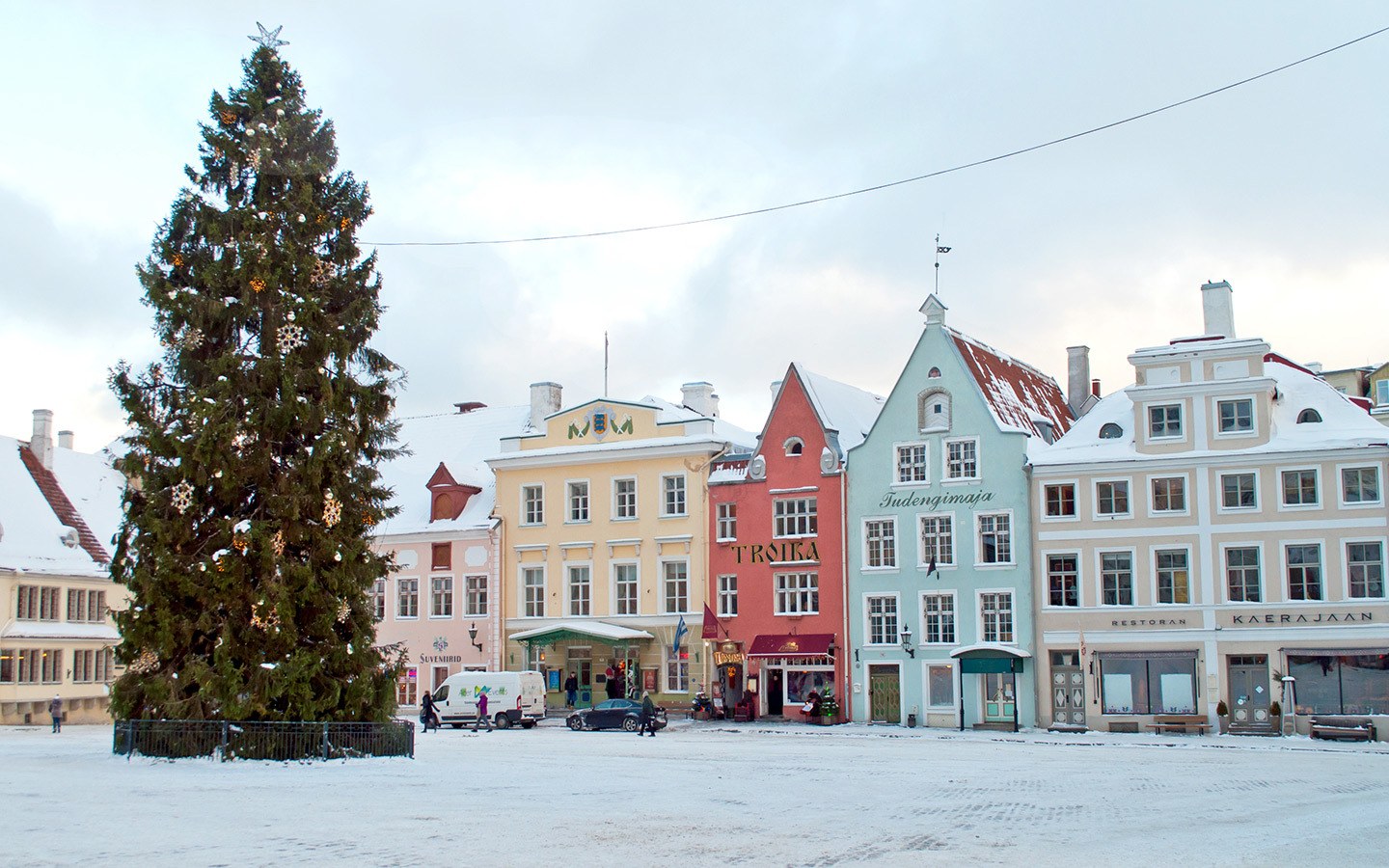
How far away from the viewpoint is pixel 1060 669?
46625 millimetres

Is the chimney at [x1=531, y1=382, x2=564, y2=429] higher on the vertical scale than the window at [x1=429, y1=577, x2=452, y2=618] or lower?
higher

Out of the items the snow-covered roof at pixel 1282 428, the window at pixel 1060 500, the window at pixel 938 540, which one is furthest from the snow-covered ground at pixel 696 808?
the window at pixel 938 540

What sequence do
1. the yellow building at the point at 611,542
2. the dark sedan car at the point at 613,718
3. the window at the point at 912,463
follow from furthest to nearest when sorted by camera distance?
the yellow building at the point at 611,542
the window at the point at 912,463
the dark sedan car at the point at 613,718

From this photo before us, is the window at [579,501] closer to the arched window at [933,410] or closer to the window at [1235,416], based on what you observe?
the arched window at [933,410]

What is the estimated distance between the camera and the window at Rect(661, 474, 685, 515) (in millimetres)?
55500

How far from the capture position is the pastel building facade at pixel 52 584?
2035 inches

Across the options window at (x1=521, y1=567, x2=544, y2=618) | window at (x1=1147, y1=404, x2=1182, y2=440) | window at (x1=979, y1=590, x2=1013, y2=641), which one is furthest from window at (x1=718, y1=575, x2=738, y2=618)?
window at (x1=1147, y1=404, x2=1182, y2=440)

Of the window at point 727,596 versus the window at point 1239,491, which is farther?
the window at point 727,596

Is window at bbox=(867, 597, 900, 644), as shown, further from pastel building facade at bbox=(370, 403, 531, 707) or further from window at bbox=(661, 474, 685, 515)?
pastel building facade at bbox=(370, 403, 531, 707)

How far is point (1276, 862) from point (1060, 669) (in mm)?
31373

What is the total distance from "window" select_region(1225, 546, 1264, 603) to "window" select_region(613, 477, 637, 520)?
72.2ft

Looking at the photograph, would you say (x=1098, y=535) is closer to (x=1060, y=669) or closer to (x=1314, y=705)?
(x=1060, y=669)

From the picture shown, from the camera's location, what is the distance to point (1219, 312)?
47312mm

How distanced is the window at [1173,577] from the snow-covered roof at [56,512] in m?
35.8
